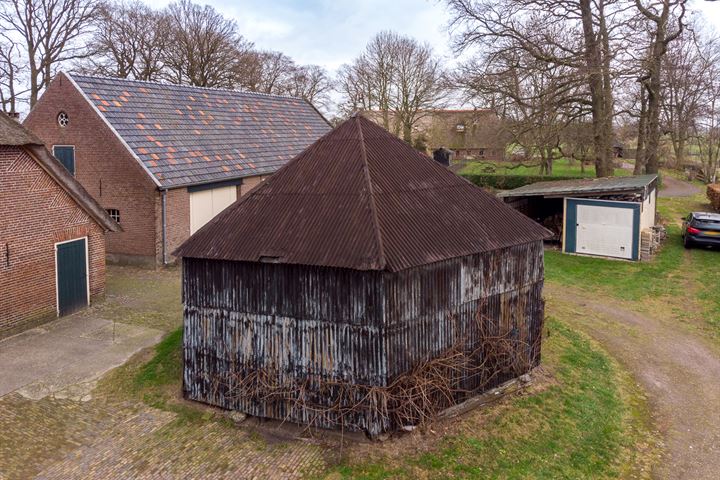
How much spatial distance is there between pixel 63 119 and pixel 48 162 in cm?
770

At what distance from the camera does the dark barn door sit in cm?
1467

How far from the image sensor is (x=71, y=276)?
15039 mm

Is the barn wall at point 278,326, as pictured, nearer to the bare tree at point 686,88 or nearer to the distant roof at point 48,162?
the distant roof at point 48,162

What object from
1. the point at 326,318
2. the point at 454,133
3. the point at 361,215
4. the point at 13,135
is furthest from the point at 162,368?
the point at 454,133

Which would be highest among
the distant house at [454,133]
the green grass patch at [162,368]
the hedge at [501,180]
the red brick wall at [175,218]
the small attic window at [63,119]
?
the distant house at [454,133]

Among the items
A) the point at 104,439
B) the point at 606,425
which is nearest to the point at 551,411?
the point at 606,425

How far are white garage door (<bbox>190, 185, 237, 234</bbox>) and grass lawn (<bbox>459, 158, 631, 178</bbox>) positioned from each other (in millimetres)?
19545

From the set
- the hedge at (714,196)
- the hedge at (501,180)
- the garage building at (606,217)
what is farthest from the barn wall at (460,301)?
the hedge at (501,180)

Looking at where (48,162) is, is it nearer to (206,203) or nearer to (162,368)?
(162,368)

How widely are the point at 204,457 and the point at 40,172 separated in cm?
899

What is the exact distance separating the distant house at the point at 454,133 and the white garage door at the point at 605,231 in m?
19.2

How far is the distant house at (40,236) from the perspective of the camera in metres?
13.0

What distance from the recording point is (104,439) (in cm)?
892

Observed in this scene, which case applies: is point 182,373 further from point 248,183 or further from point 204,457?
point 248,183
